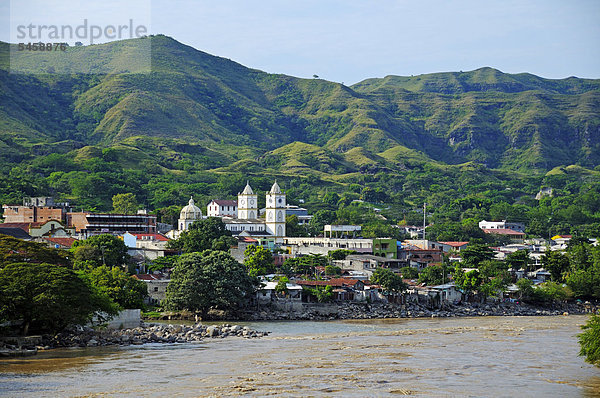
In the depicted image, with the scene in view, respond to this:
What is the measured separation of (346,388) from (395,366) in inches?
208

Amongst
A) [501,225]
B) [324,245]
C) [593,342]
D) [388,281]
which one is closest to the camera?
[593,342]

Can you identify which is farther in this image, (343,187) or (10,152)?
(343,187)

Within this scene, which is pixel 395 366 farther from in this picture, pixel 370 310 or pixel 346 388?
pixel 370 310

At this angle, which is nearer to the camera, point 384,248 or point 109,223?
point 384,248

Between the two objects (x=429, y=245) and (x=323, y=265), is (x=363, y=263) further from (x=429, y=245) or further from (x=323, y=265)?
(x=429, y=245)

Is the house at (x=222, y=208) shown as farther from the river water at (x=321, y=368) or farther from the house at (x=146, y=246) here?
the river water at (x=321, y=368)

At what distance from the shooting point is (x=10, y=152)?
6024 inches

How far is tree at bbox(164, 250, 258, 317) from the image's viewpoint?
158 ft

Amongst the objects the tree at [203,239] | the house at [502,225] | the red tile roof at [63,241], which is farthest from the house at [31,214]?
the house at [502,225]

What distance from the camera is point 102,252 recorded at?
55750 mm

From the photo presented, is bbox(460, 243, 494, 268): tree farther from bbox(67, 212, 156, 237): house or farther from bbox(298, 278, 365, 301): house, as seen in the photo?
bbox(67, 212, 156, 237): house

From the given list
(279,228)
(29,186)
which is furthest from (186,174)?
(279,228)

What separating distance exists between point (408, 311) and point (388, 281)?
2668 mm

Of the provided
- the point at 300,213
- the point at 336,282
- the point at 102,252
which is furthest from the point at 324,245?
the point at 300,213
